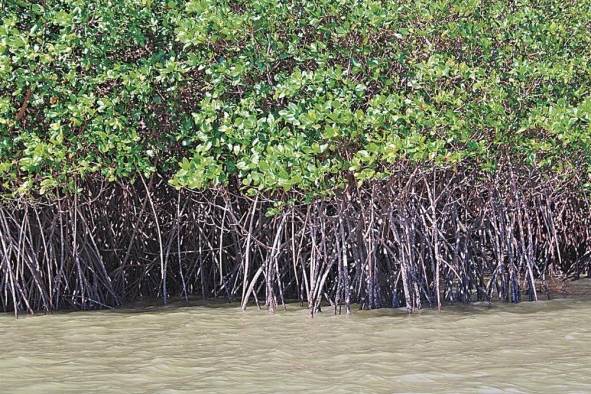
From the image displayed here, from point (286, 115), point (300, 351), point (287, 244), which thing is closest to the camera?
point (300, 351)

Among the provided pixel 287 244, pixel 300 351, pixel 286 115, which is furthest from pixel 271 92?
pixel 300 351

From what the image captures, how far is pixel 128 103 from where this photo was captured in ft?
26.3

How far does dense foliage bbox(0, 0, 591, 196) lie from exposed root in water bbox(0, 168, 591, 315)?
34 cm

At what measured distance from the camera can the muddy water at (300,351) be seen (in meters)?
5.57

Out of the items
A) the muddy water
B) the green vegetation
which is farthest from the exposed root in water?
the muddy water

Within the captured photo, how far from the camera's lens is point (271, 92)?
7.89 m

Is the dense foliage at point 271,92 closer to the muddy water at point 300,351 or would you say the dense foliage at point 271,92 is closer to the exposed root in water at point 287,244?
the exposed root in water at point 287,244

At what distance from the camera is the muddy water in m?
5.57

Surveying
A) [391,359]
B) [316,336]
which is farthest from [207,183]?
[391,359]

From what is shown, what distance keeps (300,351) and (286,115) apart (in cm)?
178

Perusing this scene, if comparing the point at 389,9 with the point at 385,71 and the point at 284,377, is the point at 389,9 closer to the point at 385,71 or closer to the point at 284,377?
the point at 385,71

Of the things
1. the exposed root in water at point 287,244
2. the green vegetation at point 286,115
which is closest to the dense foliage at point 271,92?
the green vegetation at point 286,115

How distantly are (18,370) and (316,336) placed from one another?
1991mm

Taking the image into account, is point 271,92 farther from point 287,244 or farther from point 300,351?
point 300,351
